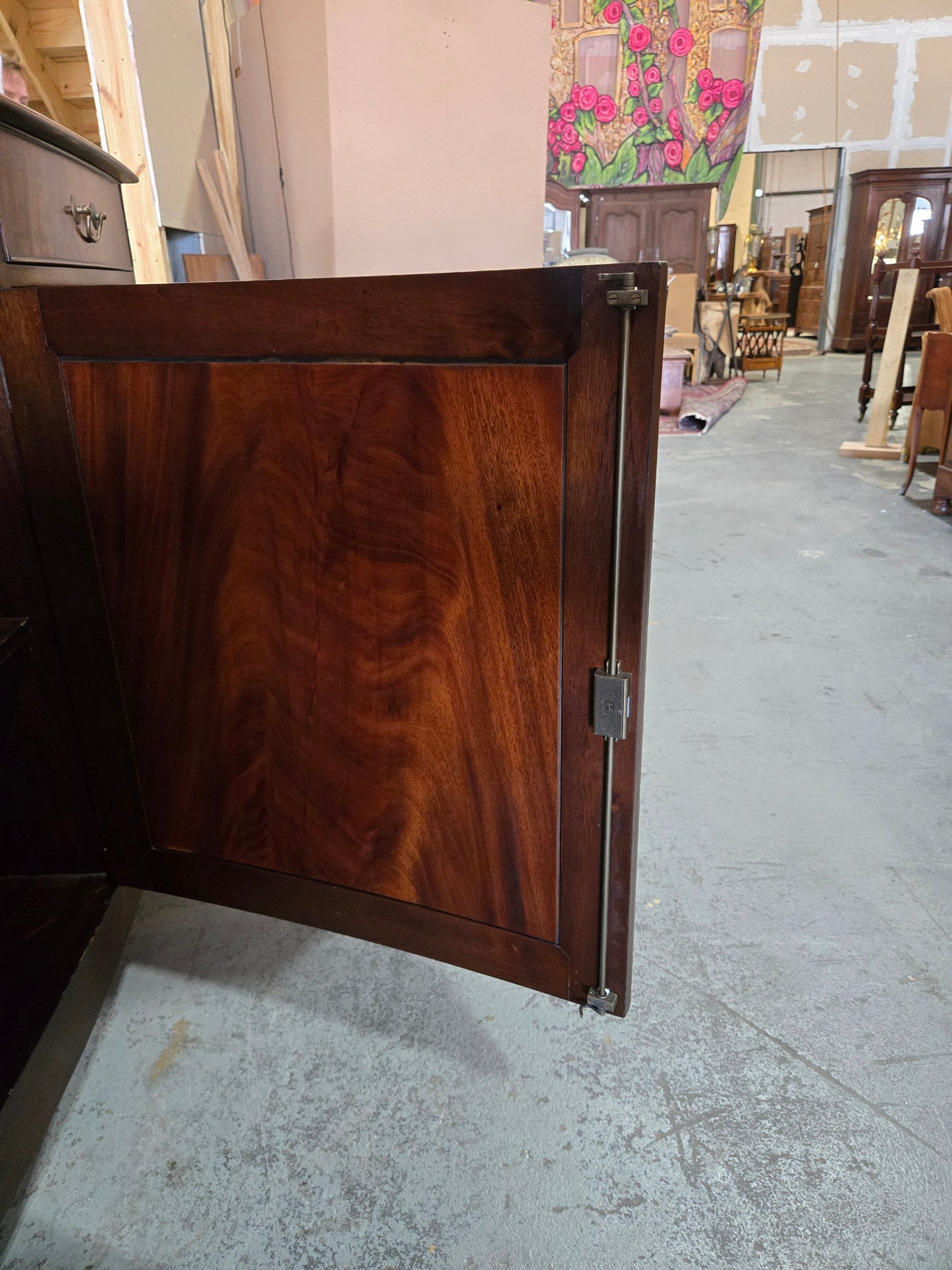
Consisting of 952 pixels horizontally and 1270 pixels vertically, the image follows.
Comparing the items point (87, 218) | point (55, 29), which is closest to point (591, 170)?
point (55, 29)

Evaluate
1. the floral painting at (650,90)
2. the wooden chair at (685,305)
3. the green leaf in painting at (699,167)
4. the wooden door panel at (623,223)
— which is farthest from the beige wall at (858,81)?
the wooden chair at (685,305)

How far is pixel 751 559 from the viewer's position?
3002 millimetres

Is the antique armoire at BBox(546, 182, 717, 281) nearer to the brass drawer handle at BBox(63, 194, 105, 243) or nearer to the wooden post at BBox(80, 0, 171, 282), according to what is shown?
the wooden post at BBox(80, 0, 171, 282)

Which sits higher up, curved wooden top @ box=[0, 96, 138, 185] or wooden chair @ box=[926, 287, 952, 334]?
curved wooden top @ box=[0, 96, 138, 185]

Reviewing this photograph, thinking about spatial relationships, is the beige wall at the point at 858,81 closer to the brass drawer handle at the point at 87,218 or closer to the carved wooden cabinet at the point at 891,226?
the carved wooden cabinet at the point at 891,226

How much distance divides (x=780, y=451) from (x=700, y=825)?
3734mm

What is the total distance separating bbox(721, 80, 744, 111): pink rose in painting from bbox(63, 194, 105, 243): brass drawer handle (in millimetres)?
9195

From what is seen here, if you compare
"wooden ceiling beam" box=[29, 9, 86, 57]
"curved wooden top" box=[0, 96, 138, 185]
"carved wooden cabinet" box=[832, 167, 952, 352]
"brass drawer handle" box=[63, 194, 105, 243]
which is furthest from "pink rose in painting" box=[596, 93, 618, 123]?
"brass drawer handle" box=[63, 194, 105, 243]

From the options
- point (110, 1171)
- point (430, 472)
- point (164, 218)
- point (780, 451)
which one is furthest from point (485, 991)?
point (780, 451)

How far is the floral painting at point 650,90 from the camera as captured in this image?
784 centimetres

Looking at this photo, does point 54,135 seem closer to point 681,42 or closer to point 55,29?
point 55,29

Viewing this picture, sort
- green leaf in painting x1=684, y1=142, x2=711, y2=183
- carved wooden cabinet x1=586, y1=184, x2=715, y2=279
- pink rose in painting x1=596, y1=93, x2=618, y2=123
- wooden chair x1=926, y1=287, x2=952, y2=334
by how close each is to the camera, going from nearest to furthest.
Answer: wooden chair x1=926, y1=287, x2=952, y2=334
pink rose in painting x1=596, y1=93, x2=618, y2=123
green leaf in painting x1=684, y1=142, x2=711, y2=183
carved wooden cabinet x1=586, y1=184, x2=715, y2=279

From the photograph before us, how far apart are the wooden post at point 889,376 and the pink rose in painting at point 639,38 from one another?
17.1ft

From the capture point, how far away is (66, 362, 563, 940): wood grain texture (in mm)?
798
